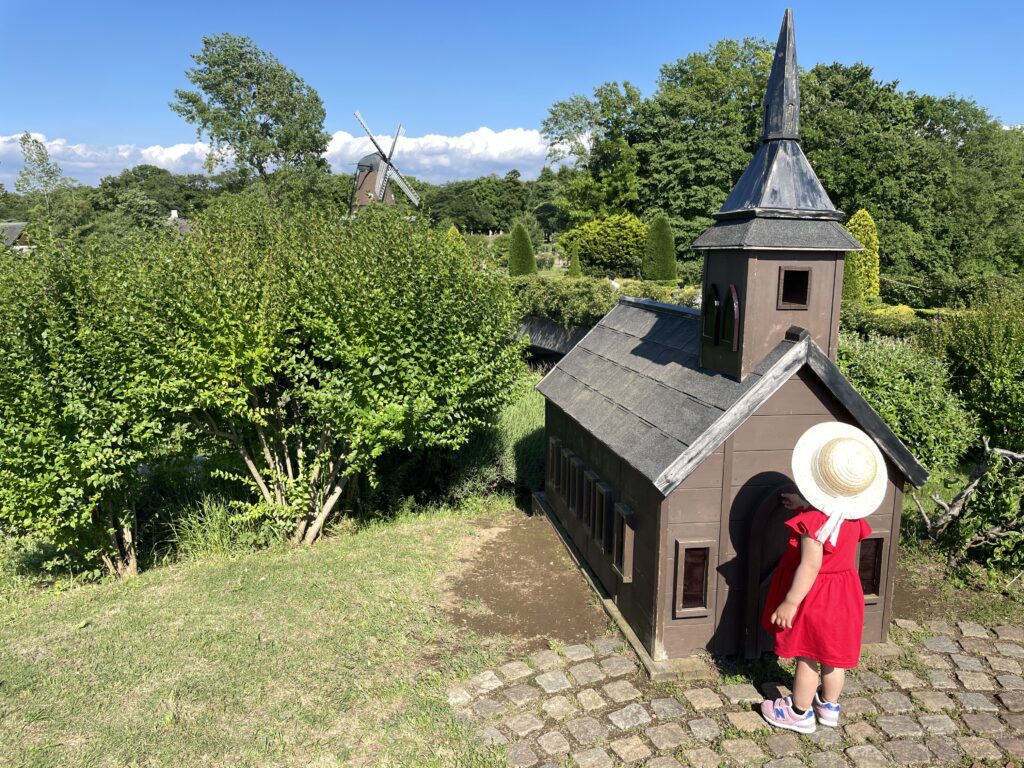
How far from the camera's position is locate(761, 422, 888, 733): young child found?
5609mm

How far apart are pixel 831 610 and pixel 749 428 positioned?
192 cm

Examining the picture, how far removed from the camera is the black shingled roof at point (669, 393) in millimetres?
6777

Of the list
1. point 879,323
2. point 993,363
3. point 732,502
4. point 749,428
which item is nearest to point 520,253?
point 879,323

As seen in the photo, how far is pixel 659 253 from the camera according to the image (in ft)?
113

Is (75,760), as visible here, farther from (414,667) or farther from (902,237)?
(902,237)

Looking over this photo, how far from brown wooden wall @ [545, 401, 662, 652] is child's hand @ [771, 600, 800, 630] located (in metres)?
1.47

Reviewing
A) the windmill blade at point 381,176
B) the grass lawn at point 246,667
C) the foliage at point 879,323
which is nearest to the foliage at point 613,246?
the windmill blade at point 381,176

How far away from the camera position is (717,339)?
7.61 metres

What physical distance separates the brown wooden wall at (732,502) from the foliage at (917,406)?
354 centimetres

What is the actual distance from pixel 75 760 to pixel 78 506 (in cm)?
474

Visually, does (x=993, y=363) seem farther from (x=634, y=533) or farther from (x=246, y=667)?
(x=246, y=667)

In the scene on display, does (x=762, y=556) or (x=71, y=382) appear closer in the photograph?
(x=762, y=556)

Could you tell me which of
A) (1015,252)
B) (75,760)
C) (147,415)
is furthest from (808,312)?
(1015,252)

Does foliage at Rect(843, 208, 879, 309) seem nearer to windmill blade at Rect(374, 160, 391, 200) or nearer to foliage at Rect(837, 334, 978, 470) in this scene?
foliage at Rect(837, 334, 978, 470)
